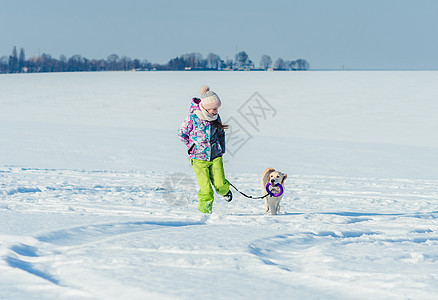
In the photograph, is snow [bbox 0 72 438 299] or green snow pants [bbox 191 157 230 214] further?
green snow pants [bbox 191 157 230 214]

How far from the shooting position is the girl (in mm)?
5773

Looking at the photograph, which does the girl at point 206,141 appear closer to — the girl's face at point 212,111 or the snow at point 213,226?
the girl's face at point 212,111

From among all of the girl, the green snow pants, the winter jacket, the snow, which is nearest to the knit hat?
the girl

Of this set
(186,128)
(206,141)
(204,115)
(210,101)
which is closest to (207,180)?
(206,141)

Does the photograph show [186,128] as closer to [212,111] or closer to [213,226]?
[212,111]

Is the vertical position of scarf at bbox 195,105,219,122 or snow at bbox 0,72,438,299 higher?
scarf at bbox 195,105,219,122

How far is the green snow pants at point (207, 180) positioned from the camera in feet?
19.2

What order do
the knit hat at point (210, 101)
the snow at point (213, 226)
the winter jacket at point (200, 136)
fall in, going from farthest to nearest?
the winter jacket at point (200, 136), the knit hat at point (210, 101), the snow at point (213, 226)

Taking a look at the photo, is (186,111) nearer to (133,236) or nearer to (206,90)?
(206,90)

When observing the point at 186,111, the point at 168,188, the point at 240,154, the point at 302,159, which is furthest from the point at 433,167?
the point at 186,111

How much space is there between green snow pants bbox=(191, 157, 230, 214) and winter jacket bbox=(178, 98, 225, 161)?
8cm

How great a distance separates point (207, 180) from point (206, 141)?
0.46 m

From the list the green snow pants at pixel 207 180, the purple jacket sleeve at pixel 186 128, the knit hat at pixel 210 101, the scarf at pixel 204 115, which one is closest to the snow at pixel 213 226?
the green snow pants at pixel 207 180

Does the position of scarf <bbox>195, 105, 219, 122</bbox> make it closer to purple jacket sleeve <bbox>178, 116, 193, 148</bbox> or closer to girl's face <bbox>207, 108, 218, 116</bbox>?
girl's face <bbox>207, 108, 218, 116</bbox>
